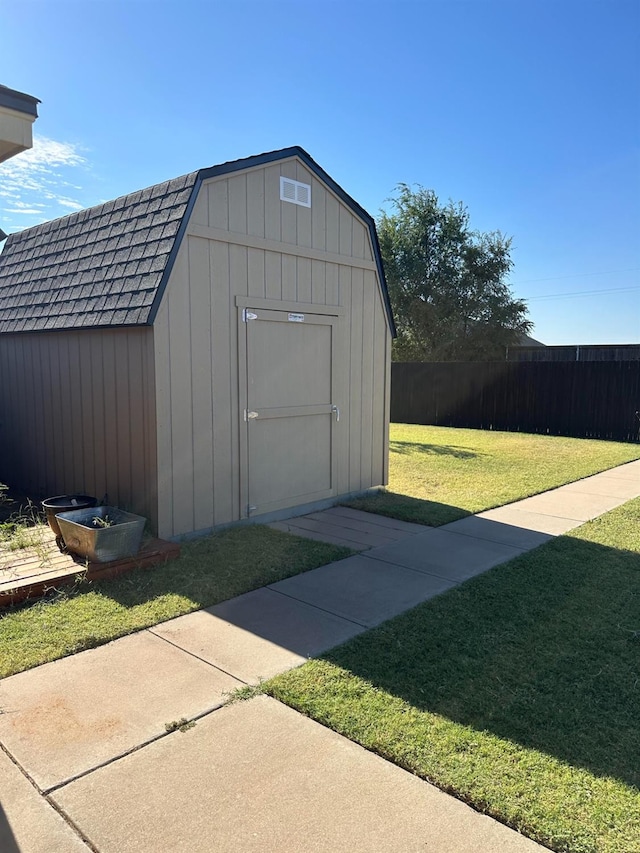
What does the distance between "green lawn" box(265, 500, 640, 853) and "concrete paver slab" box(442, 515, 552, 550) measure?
42.2 inches

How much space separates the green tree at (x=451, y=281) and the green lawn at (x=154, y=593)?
63.7 feet

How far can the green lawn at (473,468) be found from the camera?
677 centimetres

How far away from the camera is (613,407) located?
13.2 meters

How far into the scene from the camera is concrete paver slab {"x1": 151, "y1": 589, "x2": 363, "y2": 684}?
121 inches

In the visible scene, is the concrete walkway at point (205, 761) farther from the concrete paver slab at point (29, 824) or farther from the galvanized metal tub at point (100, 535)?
the galvanized metal tub at point (100, 535)

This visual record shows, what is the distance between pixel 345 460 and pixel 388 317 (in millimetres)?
1882

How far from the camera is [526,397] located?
1462 cm

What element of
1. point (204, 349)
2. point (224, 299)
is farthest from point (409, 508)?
point (224, 299)

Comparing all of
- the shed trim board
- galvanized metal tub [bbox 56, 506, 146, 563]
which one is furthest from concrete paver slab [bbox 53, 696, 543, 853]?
the shed trim board

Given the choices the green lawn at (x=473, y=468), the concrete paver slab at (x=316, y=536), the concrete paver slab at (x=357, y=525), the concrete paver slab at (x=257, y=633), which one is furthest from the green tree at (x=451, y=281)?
the concrete paver slab at (x=257, y=633)

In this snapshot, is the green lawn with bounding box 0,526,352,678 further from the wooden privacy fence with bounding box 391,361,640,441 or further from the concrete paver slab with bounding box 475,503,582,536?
the wooden privacy fence with bounding box 391,361,640,441

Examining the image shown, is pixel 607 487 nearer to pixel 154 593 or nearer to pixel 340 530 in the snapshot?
pixel 340 530

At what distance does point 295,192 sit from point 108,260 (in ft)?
6.41

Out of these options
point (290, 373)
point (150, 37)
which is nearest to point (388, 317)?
point (290, 373)
